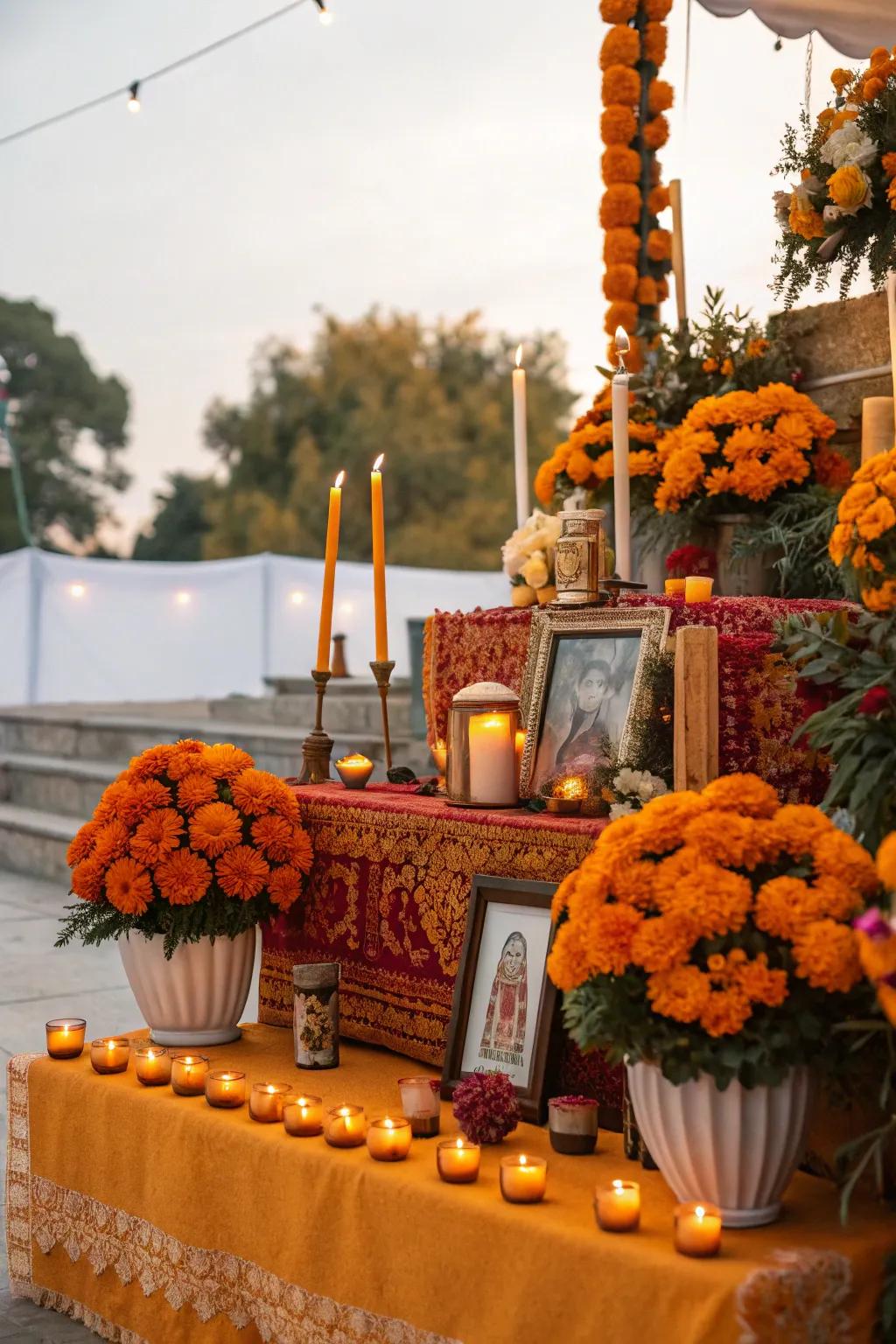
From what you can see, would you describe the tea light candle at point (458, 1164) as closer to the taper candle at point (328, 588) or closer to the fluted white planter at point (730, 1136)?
the fluted white planter at point (730, 1136)

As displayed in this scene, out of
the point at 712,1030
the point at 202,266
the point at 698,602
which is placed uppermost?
the point at 202,266

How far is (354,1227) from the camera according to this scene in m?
2.17

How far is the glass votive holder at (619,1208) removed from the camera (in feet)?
6.19

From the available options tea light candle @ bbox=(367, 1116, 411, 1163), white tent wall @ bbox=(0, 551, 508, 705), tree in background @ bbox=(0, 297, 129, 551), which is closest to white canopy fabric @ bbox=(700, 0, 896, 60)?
tea light candle @ bbox=(367, 1116, 411, 1163)

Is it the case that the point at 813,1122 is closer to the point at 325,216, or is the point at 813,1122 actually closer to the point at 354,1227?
the point at 354,1227

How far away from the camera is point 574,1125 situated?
2223 millimetres

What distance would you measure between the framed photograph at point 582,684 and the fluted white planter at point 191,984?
68 centimetres

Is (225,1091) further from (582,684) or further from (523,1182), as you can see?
(582,684)

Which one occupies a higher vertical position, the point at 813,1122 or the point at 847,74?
the point at 847,74

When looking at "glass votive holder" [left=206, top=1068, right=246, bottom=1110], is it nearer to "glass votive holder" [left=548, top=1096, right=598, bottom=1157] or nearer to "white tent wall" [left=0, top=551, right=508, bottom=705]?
"glass votive holder" [left=548, top=1096, right=598, bottom=1157]

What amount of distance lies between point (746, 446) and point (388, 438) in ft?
78.6

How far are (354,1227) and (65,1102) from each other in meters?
0.82

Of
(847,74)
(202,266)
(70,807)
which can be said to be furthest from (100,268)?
(847,74)

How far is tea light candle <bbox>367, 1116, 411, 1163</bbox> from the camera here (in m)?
Result: 2.22
